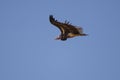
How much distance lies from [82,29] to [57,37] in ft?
10.3

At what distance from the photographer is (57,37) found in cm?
2833

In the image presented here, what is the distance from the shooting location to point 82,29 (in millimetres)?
26109

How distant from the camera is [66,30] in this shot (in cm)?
2706

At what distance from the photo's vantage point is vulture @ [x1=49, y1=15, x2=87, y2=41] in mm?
25781

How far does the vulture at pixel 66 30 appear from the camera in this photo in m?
25.8

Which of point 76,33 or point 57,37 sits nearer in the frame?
point 76,33

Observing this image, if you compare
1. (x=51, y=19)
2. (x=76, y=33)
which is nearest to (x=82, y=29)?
(x=76, y=33)

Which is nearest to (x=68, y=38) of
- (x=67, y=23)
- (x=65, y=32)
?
(x=65, y=32)

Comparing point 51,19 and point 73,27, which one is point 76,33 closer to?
point 73,27

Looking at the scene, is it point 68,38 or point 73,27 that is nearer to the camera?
point 73,27

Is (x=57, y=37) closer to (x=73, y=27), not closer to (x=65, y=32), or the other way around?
(x=65, y=32)

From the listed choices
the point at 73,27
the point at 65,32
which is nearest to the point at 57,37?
the point at 65,32

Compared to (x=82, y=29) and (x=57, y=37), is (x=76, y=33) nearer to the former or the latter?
(x=82, y=29)

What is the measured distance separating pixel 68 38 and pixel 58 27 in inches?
56.4
